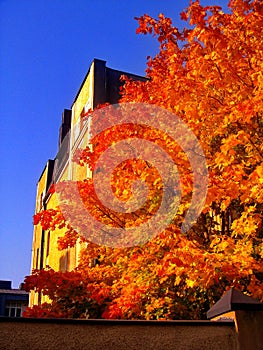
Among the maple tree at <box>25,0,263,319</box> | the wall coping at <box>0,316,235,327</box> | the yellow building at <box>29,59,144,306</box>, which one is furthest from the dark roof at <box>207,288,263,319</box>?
the yellow building at <box>29,59,144,306</box>

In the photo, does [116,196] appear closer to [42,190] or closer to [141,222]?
[141,222]

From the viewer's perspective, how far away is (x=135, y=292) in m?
9.28

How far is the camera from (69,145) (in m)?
25.4

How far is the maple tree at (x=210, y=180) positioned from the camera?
8336mm

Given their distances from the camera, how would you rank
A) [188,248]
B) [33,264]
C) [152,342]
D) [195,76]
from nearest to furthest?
[152,342], [188,248], [195,76], [33,264]

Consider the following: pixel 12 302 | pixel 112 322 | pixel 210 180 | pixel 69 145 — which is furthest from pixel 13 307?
pixel 112 322

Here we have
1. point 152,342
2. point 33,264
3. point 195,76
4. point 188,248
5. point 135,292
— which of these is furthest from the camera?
point 33,264

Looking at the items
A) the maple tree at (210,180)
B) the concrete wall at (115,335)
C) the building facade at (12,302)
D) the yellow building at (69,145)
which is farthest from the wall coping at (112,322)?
the building facade at (12,302)

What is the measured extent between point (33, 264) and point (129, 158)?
2473 cm

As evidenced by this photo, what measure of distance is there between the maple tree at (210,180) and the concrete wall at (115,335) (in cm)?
213

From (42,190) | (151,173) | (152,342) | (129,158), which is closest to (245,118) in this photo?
(151,173)

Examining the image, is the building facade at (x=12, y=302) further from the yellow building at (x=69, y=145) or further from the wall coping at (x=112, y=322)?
the wall coping at (x=112, y=322)

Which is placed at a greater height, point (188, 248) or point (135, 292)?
point (188, 248)

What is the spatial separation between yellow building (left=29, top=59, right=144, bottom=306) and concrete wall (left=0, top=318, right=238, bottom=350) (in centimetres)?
1362
